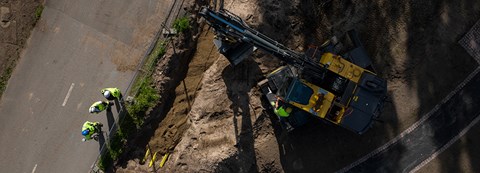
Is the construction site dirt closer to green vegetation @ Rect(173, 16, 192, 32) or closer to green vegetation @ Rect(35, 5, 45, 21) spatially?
green vegetation @ Rect(173, 16, 192, 32)

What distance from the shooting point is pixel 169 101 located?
2083 centimetres

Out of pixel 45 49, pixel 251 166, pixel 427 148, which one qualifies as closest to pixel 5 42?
pixel 45 49

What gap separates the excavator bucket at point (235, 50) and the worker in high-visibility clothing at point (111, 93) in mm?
5184

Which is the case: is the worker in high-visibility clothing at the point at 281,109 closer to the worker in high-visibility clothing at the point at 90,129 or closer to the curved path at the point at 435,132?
the curved path at the point at 435,132

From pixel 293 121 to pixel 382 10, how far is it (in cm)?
654

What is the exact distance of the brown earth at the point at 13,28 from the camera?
68.3ft

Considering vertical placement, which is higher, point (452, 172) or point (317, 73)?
point (317, 73)

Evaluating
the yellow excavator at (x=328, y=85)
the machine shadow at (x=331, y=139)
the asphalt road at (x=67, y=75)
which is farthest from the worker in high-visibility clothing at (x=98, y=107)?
the machine shadow at (x=331, y=139)

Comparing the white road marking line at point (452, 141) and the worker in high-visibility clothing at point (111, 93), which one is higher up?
the white road marking line at point (452, 141)

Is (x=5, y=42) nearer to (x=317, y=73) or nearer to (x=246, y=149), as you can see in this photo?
(x=246, y=149)

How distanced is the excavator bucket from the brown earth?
951 centimetres

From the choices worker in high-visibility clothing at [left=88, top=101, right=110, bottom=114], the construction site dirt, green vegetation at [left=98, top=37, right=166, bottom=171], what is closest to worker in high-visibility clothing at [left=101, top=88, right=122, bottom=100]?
worker in high-visibility clothing at [left=88, top=101, right=110, bottom=114]

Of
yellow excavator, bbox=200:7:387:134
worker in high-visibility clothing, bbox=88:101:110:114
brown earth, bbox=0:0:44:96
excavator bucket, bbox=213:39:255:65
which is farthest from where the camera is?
brown earth, bbox=0:0:44:96

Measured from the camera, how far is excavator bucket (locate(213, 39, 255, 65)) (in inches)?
Result: 707
